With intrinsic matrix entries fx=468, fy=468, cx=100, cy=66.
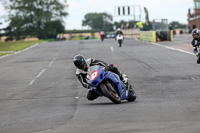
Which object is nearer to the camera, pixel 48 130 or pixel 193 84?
pixel 48 130

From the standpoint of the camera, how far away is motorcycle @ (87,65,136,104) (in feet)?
33.9

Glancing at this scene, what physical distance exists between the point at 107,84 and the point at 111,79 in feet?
0.47

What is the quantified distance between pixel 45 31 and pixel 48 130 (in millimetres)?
102490

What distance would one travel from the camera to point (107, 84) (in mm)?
10562

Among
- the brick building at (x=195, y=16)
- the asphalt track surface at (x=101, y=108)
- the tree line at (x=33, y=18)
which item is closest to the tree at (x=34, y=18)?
the tree line at (x=33, y=18)

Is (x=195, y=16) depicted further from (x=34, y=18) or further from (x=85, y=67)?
(x=85, y=67)

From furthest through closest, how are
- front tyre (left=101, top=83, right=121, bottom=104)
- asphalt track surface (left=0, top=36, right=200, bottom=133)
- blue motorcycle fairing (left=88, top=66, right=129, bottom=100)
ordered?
front tyre (left=101, top=83, right=121, bottom=104) → blue motorcycle fairing (left=88, top=66, right=129, bottom=100) → asphalt track surface (left=0, top=36, right=200, bottom=133)

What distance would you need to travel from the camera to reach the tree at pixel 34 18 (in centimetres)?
11019

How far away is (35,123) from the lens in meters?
8.84

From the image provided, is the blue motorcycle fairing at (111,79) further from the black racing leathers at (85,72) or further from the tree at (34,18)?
the tree at (34,18)

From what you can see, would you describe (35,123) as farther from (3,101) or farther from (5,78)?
(5,78)

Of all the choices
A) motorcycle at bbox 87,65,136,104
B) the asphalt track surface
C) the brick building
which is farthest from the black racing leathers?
the brick building

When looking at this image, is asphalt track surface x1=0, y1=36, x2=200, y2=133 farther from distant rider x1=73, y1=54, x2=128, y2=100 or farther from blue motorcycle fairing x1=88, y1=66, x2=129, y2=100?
distant rider x1=73, y1=54, x2=128, y2=100

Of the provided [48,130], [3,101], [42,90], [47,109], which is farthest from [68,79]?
[48,130]
